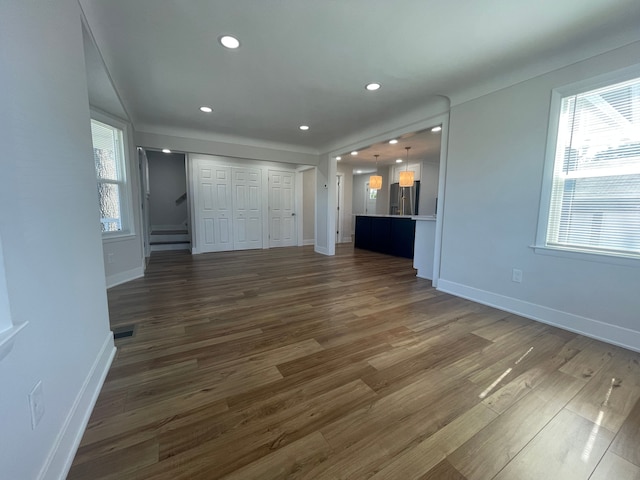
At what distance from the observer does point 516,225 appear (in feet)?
8.62

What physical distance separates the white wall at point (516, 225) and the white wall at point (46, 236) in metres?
3.48

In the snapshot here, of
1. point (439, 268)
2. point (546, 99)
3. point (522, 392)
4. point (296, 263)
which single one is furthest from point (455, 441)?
point (296, 263)

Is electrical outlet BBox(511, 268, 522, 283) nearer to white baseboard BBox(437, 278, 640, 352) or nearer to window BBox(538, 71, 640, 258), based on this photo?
white baseboard BBox(437, 278, 640, 352)

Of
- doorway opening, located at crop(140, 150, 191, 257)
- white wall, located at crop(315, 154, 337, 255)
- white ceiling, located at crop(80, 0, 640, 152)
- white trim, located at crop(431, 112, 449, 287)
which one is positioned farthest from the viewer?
doorway opening, located at crop(140, 150, 191, 257)

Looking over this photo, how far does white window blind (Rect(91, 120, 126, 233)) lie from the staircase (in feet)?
8.91

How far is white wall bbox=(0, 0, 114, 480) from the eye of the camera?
818mm

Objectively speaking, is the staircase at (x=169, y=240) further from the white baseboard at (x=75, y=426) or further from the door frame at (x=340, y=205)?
the white baseboard at (x=75, y=426)

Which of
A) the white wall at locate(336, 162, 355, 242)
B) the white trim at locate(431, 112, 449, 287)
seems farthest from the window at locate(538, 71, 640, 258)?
the white wall at locate(336, 162, 355, 242)

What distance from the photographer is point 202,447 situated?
3.73 feet

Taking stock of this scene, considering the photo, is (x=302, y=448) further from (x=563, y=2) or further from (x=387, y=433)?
(x=563, y=2)

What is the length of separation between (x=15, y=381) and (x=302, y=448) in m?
1.05

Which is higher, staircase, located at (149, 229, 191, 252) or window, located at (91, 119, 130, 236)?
window, located at (91, 119, 130, 236)

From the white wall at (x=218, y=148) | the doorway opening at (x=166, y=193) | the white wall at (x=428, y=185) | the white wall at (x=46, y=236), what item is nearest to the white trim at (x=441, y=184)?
the white wall at (x=218, y=148)

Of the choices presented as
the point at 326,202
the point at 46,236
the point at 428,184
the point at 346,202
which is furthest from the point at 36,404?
the point at 428,184
